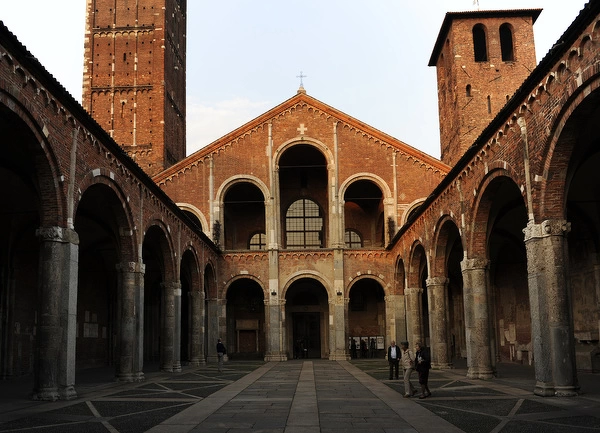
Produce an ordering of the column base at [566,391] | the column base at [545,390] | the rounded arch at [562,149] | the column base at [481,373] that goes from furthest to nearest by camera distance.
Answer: the column base at [481,373], the column base at [545,390], the column base at [566,391], the rounded arch at [562,149]

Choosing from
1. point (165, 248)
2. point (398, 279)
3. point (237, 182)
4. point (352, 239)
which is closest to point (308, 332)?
point (352, 239)

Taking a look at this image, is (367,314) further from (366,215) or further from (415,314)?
(415,314)

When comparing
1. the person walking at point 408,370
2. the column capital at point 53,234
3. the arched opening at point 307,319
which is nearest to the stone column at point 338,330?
the arched opening at point 307,319

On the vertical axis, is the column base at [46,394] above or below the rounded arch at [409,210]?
below

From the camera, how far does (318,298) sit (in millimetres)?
38656

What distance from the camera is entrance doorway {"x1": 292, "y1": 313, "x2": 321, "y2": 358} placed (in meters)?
38.8

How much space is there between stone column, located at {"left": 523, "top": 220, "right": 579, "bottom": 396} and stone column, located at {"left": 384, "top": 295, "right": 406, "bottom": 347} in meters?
19.5

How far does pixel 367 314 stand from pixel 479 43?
59.9 ft

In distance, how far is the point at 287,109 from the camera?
37.5 metres

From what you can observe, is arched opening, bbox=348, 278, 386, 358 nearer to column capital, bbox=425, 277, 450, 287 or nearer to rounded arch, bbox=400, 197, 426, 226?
rounded arch, bbox=400, 197, 426, 226

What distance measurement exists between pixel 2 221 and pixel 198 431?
14928 millimetres

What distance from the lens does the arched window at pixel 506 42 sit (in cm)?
3969

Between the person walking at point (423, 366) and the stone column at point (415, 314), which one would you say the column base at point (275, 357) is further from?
the person walking at point (423, 366)

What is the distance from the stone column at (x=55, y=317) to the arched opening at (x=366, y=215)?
25381mm
